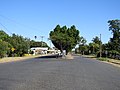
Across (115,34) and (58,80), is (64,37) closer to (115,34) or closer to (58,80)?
(115,34)

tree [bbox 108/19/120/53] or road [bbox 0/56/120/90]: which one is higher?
tree [bbox 108/19/120/53]

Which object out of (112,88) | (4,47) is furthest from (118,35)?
(112,88)

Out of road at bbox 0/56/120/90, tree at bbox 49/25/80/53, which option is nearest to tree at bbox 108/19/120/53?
tree at bbox 49/25/80/53

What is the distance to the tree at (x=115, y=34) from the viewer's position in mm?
96875

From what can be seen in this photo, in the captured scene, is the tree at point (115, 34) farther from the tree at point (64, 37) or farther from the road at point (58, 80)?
the road at point (58, 80)

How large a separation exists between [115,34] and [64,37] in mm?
16301

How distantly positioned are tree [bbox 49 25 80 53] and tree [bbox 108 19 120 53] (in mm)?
13966

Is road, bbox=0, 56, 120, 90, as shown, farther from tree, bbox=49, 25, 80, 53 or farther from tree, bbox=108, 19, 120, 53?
tree, bbox=49, 25, 80, 53

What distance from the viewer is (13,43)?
96.4 metres

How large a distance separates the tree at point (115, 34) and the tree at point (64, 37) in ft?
45.8

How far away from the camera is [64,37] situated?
104250mm

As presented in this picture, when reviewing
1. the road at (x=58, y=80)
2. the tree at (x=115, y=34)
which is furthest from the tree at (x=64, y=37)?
the road at (x=58, y=80)

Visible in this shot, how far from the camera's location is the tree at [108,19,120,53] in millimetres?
96875

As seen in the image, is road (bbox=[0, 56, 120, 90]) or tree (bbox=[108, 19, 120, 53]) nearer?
road (bbox=[0, 56, 120, 90])
